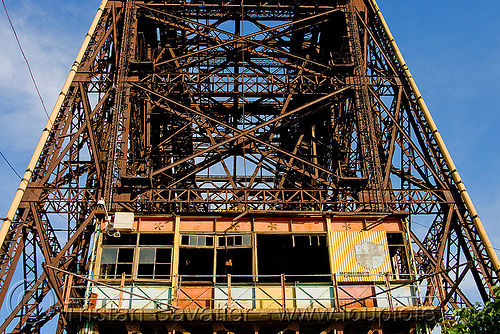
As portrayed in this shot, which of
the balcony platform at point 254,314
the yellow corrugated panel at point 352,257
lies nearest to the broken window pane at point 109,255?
the balcony platform at point 254,314

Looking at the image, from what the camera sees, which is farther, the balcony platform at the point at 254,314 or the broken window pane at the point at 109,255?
the broken window pane at the point at 109,255

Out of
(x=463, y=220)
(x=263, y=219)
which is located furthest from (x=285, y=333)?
(x=463, y=220)

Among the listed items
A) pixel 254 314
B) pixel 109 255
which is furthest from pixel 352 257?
pixel 109 255

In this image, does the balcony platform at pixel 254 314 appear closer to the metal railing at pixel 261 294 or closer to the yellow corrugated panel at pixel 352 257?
the metal railing at pixel 261 294

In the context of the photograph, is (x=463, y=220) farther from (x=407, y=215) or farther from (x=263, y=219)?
(x=263, y=219)

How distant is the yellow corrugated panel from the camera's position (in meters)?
22.6

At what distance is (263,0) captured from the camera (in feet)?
110

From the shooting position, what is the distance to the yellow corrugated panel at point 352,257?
22625 millimetres

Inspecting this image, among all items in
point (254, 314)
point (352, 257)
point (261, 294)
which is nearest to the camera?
point (254, 314)

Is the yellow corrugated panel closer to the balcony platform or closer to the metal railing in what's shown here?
the metal railing

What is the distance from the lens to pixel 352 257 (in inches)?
912

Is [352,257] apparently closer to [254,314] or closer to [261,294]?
[261,294]

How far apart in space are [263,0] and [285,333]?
19.1 metres

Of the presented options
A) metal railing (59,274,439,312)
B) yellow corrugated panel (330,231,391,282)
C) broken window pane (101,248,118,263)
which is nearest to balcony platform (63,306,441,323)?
metal railing (59,274,439,312)
